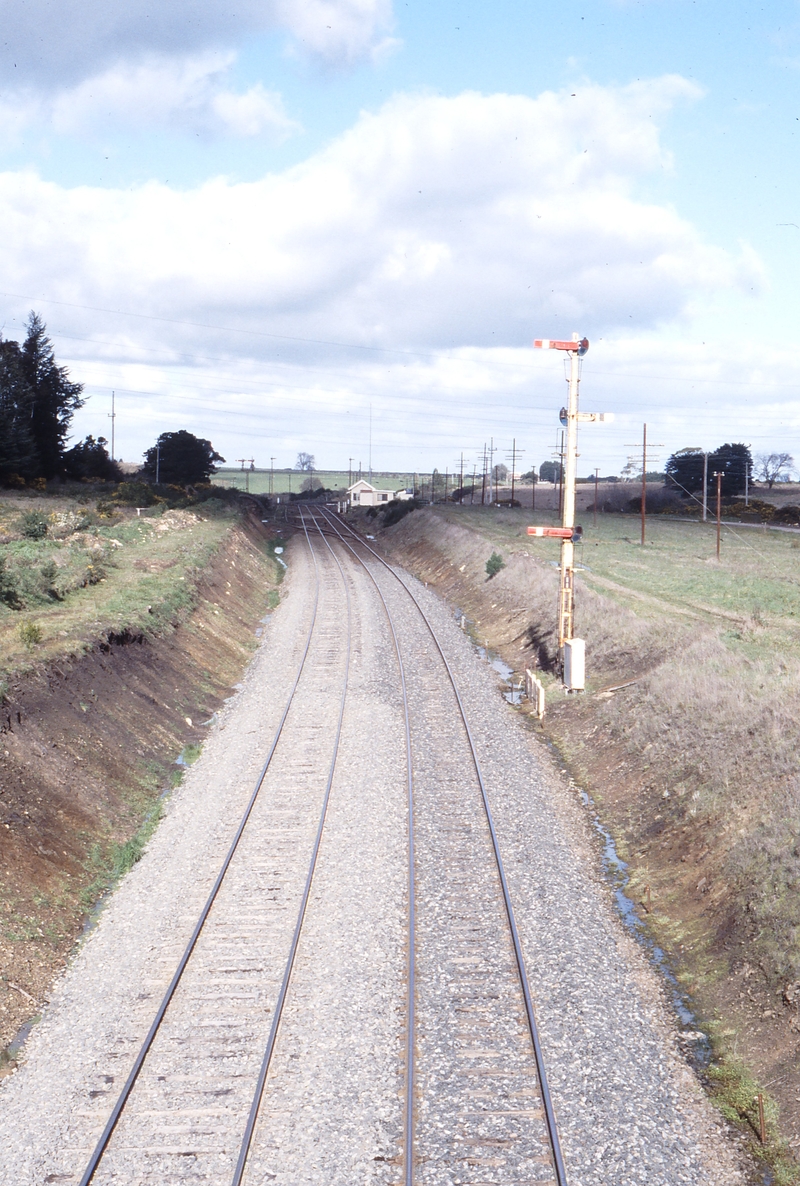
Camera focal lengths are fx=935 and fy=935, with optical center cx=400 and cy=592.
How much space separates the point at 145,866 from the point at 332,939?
421cm

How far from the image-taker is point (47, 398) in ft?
255

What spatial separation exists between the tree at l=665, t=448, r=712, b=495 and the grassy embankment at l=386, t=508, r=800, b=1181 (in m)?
89.5

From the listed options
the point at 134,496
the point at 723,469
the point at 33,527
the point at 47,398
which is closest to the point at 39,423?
the point at 47,398

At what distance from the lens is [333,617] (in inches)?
1513

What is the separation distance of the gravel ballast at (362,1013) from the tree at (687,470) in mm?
113823

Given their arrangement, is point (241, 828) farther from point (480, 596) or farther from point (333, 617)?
point (480, 596)

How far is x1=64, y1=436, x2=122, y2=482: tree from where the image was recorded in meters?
Result: 82.8

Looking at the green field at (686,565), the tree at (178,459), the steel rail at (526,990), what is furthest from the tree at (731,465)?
the steel rail at (526,990)

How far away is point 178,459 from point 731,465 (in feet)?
239

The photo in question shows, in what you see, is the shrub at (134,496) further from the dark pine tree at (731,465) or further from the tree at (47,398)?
the dark pine tree at (731,465)

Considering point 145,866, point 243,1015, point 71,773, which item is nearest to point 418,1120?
point 243,1015

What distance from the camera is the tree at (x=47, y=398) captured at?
77625mm

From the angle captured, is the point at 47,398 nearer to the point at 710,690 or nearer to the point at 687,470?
the point at 710,690

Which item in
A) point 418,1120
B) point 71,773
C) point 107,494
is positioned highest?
point 107,494
